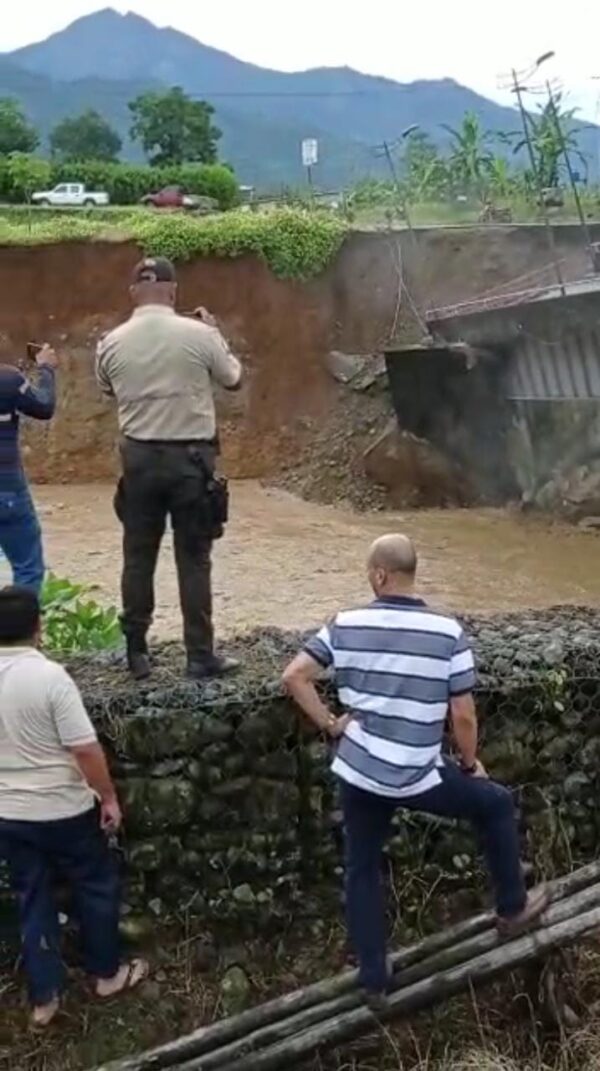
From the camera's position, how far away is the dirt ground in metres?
11.6

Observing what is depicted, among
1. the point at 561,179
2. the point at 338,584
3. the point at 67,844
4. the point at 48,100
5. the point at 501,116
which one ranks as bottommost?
the point at 338,584

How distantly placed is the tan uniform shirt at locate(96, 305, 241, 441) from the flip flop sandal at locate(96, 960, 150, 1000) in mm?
2008

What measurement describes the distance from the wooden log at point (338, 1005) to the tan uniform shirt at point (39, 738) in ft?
3.33

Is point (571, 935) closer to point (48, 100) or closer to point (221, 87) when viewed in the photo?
point (48, 100)

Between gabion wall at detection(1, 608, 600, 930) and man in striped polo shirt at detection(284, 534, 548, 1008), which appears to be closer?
man in striped polo shirt at detection(284, 534, 548, 1008)

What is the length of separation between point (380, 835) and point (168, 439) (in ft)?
5.84

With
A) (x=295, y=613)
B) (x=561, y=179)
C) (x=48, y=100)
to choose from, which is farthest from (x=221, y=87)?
(x=295, y=613)

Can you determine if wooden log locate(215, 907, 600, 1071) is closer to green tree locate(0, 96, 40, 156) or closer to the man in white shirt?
the man in white shirt

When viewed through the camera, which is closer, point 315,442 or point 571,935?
point 571,935

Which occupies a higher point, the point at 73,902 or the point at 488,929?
the point at 73,902

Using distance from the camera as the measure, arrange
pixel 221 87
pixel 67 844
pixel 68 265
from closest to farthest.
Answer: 1. pixel 67 844
2. pixel 68 265
3. pixel 221 87

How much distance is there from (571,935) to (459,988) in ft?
1.48

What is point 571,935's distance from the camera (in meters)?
5.08

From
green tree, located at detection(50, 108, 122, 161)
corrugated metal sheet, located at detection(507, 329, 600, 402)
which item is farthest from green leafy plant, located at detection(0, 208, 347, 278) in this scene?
green tree, located at detection(50, 108, 122, 161)
